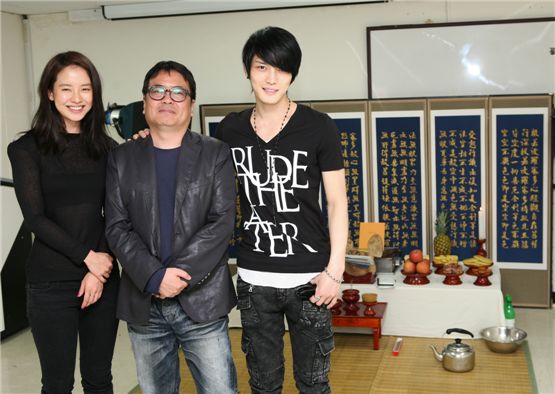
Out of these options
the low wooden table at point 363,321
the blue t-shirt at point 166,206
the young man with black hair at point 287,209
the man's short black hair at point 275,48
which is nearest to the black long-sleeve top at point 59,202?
the blue t-shirt at point 166,206

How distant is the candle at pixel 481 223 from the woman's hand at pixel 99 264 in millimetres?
3371

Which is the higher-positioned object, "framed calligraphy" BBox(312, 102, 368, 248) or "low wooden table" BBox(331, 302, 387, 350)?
"framed calligraphy" BBox(312, 102, 368, 248)

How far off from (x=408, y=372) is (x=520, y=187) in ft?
5.89

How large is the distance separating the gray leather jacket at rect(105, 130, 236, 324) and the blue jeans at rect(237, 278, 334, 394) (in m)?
0.10

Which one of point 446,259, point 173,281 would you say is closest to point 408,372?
point 446,259

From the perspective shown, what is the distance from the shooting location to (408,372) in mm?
3850

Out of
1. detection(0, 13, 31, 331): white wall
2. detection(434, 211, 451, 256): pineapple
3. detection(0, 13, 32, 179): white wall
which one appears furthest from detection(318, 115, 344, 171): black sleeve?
detection(0, 13, 32, 179): white wall

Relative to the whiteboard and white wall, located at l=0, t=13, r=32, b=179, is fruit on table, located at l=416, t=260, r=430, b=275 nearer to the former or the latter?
the whiteboard

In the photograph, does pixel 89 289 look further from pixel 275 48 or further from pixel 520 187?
pixel 520 187

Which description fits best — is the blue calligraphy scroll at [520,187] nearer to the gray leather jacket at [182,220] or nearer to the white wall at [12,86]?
the gray leather jacket at [182,220]

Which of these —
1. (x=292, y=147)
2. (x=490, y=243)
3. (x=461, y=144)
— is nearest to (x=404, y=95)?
(x=461, y=144)

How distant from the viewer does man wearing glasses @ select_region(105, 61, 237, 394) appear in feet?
7.04

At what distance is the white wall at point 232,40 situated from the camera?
16.5 feet

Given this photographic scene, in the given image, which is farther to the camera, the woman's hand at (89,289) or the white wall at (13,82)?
the white wall at (13,82)
